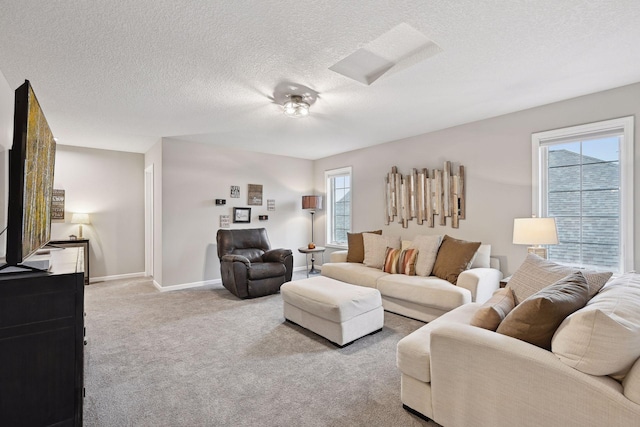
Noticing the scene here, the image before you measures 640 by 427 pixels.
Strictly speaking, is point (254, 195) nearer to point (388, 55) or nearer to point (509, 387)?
point (388, 55)

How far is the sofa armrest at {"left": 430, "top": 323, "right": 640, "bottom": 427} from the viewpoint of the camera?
45.7 inches

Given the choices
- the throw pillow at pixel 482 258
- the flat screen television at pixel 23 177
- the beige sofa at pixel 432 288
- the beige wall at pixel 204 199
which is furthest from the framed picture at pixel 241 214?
the throw pillow at pixel 482 258

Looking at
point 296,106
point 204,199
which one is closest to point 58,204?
point 204,199

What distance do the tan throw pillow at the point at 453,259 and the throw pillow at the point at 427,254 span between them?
0.21 ft

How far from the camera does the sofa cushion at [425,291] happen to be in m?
3.01

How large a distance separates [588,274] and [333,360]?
75.0 inches

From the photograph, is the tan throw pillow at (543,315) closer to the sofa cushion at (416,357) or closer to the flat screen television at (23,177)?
the sofa cushion at (416,357)

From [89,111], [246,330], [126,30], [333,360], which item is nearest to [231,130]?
[89,111]

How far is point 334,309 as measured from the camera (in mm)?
2641

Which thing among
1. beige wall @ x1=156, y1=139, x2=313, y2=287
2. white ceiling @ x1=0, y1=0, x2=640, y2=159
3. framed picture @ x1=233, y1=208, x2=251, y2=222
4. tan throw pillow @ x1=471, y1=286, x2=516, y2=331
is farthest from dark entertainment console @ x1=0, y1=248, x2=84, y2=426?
framed picture @ x1=233, y1=208, x2=251, y2=222

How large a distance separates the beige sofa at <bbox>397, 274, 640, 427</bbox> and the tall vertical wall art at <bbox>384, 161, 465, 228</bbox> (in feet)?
7.87

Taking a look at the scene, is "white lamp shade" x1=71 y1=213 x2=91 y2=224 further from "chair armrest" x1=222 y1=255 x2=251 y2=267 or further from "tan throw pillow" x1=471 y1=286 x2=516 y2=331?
"tan throw pillow" x1=471 y1=286 x2=516 y2=331

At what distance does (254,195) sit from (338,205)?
1.79m

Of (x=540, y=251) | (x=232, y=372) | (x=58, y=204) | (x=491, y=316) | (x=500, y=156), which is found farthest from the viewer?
(x=58, y=204)
